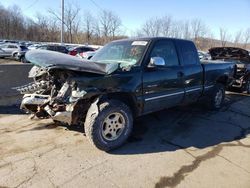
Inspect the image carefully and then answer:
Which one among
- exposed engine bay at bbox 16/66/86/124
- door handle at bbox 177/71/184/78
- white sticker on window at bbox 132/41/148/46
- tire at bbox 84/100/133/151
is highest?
white sticker on window at bbox 132/41/148/46

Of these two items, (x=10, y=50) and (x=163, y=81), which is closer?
(x=163, y=81)

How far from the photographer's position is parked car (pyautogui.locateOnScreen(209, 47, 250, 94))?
30.9ft

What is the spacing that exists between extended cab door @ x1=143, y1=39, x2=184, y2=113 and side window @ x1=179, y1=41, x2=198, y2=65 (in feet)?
0.98

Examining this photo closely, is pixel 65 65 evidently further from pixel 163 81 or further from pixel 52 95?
pixel 163 81

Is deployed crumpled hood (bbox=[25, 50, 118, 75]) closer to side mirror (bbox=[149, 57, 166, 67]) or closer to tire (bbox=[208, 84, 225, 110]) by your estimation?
side mirror (bbox=[149, 57, 166, 67])

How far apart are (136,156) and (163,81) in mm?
1601

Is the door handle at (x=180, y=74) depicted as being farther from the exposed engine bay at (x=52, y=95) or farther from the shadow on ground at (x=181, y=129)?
the exposed engine bay at (x=52, y=95)

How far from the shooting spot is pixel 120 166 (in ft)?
11.7

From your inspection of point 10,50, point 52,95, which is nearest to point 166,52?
point 52,95

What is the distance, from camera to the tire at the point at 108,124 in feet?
12.7

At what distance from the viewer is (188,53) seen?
5609 millimetres

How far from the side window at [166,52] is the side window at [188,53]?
0.31 meters

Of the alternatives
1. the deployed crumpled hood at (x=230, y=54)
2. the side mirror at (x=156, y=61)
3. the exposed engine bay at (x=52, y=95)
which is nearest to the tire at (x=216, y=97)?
the side mirror at (x=156, y=61)

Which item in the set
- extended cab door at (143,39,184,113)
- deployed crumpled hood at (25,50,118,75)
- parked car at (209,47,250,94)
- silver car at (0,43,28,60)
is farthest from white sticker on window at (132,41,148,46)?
silver car at (0,43,28,60)
